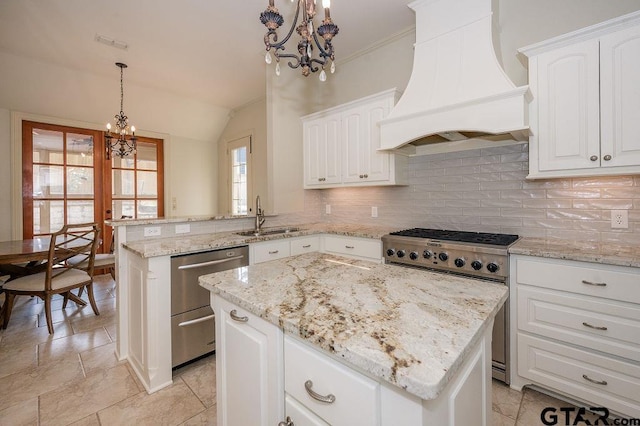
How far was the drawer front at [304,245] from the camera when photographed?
2.79 m

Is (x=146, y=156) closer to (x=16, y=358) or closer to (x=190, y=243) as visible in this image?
(x=16, y=358)

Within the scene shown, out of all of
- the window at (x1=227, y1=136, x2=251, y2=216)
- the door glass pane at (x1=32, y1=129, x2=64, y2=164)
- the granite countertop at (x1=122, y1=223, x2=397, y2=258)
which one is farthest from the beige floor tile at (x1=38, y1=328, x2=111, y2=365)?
the door glass pane at (x1=32, y1=129, x2=64, y2=164)

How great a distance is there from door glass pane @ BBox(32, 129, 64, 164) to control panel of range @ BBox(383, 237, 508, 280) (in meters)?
5.01

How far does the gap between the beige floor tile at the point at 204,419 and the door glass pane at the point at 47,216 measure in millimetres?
4254

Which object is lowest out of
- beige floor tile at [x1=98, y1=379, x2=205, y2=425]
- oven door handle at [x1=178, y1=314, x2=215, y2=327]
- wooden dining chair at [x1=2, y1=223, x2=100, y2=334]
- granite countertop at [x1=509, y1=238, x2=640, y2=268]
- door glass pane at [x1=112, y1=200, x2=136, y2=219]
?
beige floor tile at [x1=98, y1=379, x2=205, y2=425]

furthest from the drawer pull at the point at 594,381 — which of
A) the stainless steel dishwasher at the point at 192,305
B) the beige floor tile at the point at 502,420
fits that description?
the stainless steel dishwasher at the point at 192,305

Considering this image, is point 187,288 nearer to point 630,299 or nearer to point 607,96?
point 630,299

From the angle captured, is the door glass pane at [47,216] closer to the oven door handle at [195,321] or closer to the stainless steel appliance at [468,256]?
the oven door handle at [195,321]

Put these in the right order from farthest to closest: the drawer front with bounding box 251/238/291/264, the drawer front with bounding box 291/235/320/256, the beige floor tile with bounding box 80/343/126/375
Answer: the drawer front with bounding box 291/235/320/256
the drawer front with bounding box 251/238/291/264
the beige floor tile with bounding box 80/343/126/375

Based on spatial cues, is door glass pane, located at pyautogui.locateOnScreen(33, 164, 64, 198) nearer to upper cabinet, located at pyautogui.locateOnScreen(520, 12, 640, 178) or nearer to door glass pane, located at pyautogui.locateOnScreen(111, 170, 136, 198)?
door glass pane, located at pyautogui.locateOnScreen(111, 170, 136, 198)

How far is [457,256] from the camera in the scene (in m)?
2.01

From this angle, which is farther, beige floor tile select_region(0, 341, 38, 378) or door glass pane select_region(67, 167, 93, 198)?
door glass pane select_region(67, 167, 93, 198)

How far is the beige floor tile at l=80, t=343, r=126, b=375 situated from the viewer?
7.05 ft

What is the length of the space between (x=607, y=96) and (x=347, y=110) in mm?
2035
